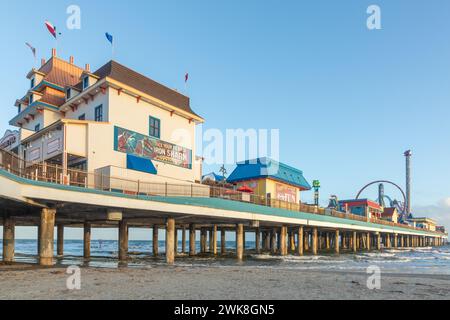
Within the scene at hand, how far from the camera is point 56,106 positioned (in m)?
33.5

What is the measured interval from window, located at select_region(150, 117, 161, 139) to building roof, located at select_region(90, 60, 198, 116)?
87.0 inches

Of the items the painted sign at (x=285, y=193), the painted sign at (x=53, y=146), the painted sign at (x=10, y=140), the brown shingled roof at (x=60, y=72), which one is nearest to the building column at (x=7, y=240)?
the painted sign at (x=53, y=146)

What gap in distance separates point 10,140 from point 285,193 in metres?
29.1

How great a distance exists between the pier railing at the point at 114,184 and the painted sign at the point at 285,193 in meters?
3.07

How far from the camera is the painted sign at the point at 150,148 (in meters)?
28.3

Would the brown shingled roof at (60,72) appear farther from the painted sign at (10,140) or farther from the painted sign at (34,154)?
the painted sign at (34,154)

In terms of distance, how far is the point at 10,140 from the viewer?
1352 inches

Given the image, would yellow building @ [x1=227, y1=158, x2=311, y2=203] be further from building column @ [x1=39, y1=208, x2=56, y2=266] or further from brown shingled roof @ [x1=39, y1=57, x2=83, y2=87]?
building column @ [x1=39, y1=208, x2=56, y2=266]

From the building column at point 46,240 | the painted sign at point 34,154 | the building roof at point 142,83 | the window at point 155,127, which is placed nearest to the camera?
the building column at point 46,240

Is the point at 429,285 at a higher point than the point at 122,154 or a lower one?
lower

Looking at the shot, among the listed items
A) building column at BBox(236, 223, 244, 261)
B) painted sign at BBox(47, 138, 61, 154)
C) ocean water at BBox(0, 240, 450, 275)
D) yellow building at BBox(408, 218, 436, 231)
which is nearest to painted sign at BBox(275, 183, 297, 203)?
ocean water at BBox(0, 240, 450, 275)

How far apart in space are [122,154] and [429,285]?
2166cm
